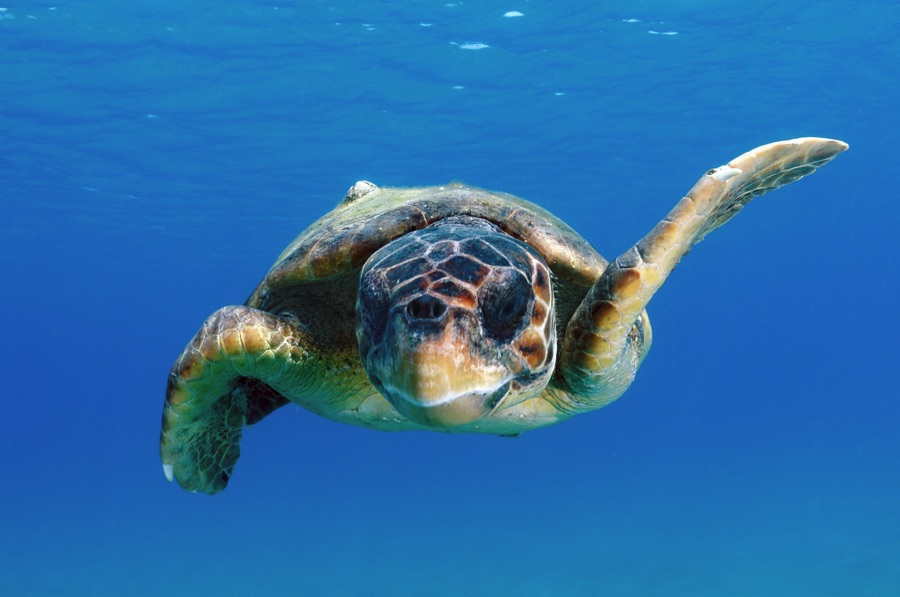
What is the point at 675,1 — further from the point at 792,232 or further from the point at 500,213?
the point at 792,232

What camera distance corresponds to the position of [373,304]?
9.69 feet

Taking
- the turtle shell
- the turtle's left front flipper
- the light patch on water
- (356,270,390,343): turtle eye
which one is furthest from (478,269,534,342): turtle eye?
the light patch on water

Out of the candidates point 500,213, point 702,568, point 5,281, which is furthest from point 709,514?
point 5,281

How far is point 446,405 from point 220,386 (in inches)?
86.5

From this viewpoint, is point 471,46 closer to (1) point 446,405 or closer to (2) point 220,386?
(2) point 220,386

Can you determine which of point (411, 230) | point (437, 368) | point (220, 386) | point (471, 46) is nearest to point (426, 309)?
point (437, 368)

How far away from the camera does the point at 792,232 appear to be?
191ft

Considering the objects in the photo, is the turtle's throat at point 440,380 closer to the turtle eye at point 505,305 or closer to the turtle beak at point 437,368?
the turtle beak at point 437,368

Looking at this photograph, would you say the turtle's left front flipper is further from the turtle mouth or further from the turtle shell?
the turtle mouth

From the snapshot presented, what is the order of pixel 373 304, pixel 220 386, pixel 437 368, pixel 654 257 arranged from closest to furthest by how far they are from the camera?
pixel 437 368 < pixel 373 304 < pixel 654 257 < pixel 220 386

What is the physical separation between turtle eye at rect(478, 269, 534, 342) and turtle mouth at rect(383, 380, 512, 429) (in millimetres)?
239

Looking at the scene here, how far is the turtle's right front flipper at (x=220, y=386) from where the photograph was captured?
3.85 metres

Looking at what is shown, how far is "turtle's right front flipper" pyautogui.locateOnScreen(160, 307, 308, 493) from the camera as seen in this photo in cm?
385

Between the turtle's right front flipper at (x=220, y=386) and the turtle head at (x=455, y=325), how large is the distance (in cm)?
99
